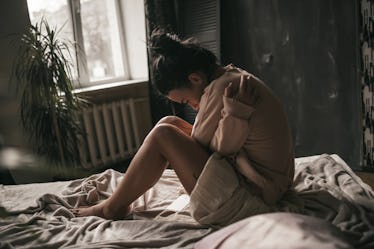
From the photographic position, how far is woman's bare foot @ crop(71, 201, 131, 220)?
4.19ft

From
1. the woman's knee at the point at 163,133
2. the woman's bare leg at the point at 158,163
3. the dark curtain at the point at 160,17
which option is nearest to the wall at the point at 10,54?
the dark curtain at the point at 160,17

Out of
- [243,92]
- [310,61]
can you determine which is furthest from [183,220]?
[310,61]

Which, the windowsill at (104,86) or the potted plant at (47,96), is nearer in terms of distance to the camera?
the potted plant at (47,96)

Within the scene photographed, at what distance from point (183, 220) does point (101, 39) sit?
7.63 feet

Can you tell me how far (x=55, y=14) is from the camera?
281 cm

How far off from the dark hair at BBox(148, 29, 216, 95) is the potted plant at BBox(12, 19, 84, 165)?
1.02 meters

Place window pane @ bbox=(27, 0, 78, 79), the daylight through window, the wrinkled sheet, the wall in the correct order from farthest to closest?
the daylight through window, window pane @ bbox=(27, 0, 78, 79), the wall, the wrinkled sheet

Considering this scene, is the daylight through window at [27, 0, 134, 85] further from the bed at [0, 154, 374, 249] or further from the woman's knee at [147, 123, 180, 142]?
the woman's knee at [147, 123, 180, 142]

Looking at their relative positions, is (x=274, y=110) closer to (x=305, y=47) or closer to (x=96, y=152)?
(x=305, y=47)

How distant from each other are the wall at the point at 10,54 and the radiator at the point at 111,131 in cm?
46

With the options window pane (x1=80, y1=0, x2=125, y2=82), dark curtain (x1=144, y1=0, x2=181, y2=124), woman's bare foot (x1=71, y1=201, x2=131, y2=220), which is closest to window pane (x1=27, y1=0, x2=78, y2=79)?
window pane (x1=80, y1=0, x2=125, y2=82)

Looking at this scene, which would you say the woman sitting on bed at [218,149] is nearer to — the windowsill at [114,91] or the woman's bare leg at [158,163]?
the woman's bare leg at [158,163]

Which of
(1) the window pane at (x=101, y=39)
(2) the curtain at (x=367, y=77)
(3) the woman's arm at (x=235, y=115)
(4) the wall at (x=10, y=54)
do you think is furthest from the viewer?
(1) the window pane at (x=101, y=39)

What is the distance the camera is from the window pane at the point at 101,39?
3041 mm
